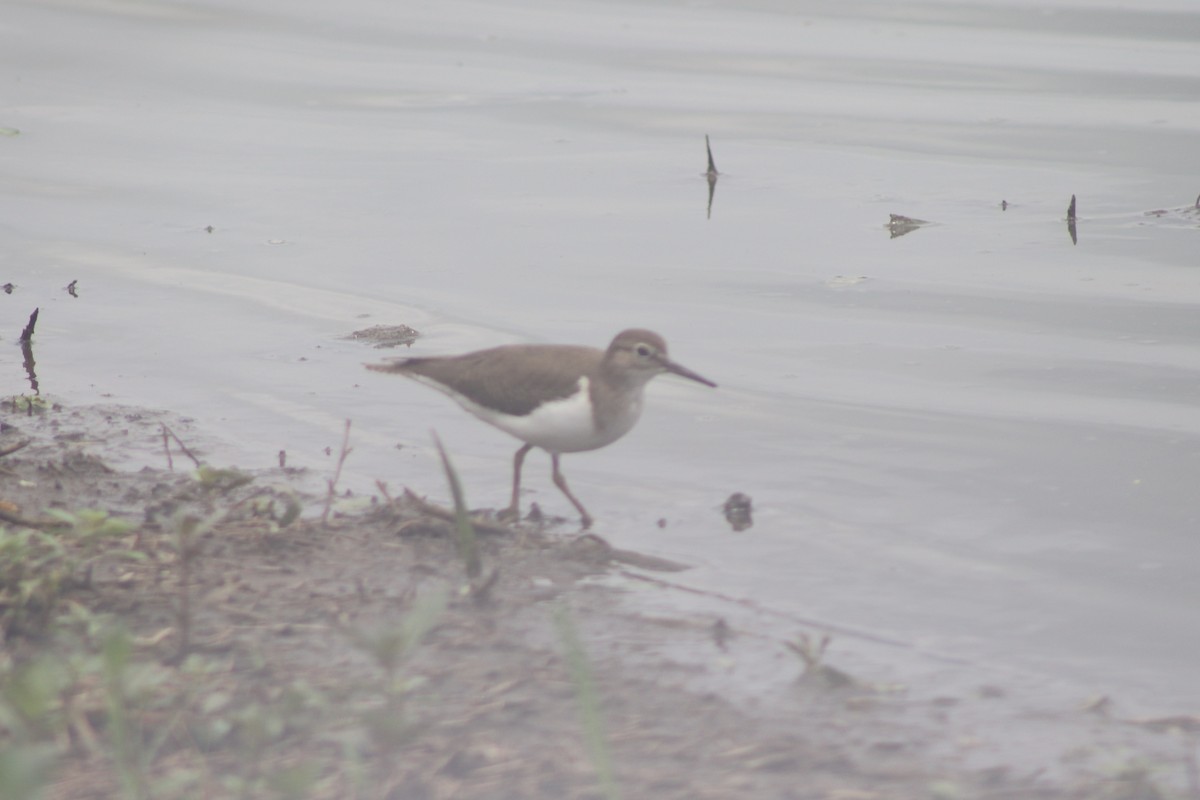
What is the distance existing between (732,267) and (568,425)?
3.83 m

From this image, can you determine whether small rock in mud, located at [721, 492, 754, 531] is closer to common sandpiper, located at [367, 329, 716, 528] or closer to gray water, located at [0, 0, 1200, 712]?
gray water, located at [0, 0, 1200, 712]

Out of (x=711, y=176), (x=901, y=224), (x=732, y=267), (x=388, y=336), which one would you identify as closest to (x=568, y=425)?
(x=388, y=336)

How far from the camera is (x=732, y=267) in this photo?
9.94m

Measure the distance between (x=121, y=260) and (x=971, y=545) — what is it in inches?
247

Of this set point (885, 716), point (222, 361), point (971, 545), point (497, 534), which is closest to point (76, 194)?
point (222, 361)

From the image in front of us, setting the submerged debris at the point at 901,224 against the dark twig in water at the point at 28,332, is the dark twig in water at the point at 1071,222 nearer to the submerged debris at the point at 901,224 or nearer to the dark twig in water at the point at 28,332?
the submerged debris at the point at 901,224

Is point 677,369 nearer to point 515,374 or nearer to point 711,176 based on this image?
point 515,374

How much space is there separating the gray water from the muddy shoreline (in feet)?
1.16

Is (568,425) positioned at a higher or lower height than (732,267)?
lower

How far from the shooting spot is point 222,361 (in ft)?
27.8

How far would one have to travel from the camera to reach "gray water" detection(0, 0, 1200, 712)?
248 inches

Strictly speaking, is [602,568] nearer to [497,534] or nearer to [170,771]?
[497,534]

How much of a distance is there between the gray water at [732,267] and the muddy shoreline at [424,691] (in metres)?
0.35

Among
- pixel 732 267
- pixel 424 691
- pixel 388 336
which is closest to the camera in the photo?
pixel 424 691
